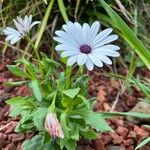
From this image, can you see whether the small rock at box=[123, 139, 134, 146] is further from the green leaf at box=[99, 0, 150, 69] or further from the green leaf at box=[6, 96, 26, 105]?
the green leaf at box=[6, 96, 26, 105]

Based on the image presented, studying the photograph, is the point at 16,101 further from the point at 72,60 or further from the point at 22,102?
the point at 72,60

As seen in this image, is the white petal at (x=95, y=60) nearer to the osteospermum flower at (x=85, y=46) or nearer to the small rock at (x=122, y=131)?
the osteospermum flower at (x=85, y=46)

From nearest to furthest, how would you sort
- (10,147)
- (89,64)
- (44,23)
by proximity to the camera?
(89,64)
(10,147)
(44,23)

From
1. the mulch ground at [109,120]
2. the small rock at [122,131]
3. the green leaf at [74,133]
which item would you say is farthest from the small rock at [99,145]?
the green leaf at [74,133]

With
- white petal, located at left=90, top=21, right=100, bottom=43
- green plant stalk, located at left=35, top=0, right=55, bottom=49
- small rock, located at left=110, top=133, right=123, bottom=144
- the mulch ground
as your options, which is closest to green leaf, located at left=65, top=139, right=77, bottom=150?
the mulch ground

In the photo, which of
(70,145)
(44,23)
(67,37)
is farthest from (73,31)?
(44,23)

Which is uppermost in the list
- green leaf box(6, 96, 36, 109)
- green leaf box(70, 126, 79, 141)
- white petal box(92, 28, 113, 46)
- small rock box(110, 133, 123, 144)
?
white petal box(92, 28, 113, 46)
